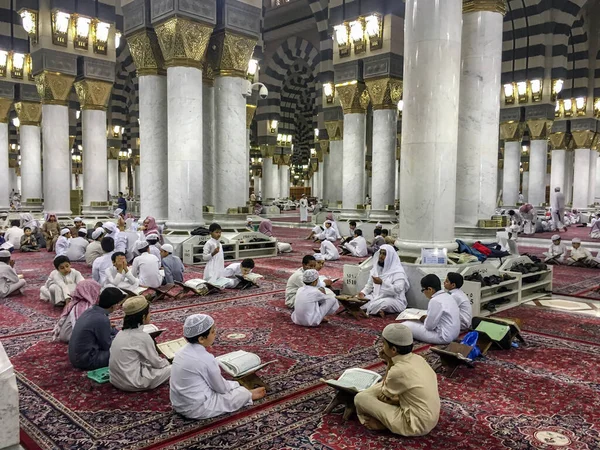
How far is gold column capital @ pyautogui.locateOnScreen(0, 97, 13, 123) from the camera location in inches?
493

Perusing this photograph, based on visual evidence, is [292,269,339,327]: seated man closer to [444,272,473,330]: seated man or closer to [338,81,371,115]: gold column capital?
[444,272,473,330]: seated man

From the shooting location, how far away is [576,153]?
16375 millimetres

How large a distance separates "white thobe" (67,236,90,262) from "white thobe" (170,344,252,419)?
655cm

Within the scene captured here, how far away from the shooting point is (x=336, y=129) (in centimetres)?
1463

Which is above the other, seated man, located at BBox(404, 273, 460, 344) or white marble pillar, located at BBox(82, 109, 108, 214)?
white marble pillar, located at BBox(82, 109, 108, 214)

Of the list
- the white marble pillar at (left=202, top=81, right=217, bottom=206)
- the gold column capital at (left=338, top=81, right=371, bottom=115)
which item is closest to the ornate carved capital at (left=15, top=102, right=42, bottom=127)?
the white marble pillar at (left=202, top=81, right=217, bottom=206)

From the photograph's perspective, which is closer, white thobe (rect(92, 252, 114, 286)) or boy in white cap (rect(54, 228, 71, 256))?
white thobe (rect(92, 252, 114, 286))

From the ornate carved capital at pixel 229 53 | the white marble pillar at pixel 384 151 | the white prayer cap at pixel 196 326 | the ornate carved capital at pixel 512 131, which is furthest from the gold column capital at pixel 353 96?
the white prayer cap at pixel 196 326

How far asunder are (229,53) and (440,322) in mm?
6746

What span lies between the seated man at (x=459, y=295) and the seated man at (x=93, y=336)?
256 centimetres

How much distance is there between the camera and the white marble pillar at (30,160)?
12.9m

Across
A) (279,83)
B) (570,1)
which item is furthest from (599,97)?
(279,83)

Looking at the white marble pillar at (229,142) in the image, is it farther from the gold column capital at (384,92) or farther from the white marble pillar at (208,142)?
the gold column capital at (384,92)

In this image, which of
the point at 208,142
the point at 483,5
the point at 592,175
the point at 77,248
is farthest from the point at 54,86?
the point at 592,175
